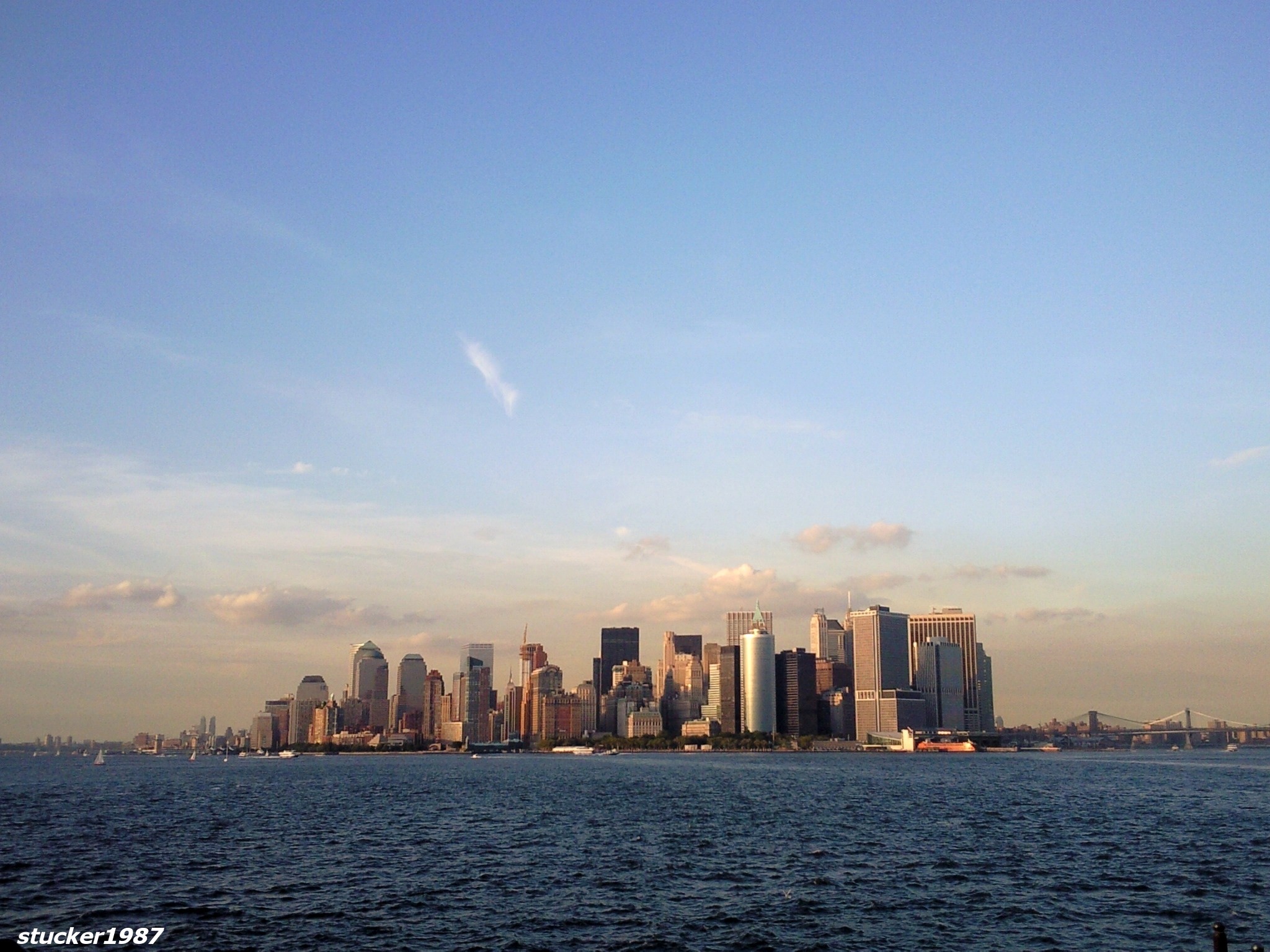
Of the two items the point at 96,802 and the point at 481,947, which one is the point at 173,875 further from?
the point at 96,802

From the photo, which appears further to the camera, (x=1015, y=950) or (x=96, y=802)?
(x=96, y=802)

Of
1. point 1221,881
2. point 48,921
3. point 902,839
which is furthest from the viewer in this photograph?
point 902,839

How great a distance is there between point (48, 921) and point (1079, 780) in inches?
6835

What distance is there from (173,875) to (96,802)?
87.0m

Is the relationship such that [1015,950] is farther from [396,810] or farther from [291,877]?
[396,810]

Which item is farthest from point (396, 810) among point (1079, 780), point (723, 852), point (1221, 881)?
point (1079, 780)

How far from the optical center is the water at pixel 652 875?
171ft

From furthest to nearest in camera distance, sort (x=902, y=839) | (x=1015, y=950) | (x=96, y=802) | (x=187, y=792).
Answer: (x=187, y=792) → (x=96, y=802) → (x=902, y=839) → (x=1015, y=950)

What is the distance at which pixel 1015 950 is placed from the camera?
160 ft

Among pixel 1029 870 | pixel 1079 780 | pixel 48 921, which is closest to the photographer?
pixel 48 921

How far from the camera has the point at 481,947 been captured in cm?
4941

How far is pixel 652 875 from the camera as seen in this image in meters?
69.3

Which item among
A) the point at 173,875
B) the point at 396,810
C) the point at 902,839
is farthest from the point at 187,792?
the point at 902,839

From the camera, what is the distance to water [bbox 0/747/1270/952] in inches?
2056
